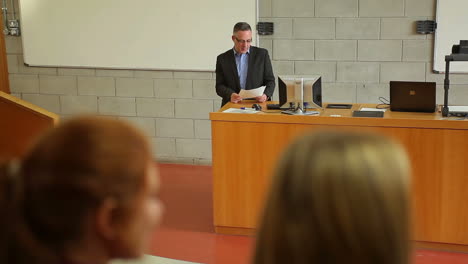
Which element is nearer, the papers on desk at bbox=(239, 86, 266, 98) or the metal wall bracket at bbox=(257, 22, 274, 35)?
the papers on desk at bbox=(239, 86, 266, 98)

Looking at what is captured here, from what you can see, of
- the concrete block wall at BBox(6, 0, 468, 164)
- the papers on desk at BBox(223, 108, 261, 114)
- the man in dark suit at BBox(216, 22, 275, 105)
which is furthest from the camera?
the concrete block wall at BBox(6, 0, 468, 164)

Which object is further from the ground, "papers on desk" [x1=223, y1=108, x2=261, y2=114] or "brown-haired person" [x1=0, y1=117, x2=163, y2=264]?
"brown-haired person" [x1=0, y1=117, x2=163, y2=264]

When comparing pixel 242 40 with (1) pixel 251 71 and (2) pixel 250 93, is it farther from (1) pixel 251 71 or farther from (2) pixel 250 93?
(2) pixel 250 93

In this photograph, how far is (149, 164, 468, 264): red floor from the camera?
13.0ft

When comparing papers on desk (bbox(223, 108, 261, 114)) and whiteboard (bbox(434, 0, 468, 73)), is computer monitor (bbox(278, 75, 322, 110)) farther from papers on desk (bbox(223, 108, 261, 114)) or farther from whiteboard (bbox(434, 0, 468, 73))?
whiteboard (bbox(434, 0, 468, 73))

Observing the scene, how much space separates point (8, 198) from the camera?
887mm

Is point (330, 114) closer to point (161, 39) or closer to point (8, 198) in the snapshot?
point (161, 39)

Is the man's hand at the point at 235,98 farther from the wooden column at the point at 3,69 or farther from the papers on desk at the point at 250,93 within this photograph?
the wooden column at the point at 3,69

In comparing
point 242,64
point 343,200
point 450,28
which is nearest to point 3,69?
point 242,64

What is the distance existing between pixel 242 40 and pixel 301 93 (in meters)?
0.97

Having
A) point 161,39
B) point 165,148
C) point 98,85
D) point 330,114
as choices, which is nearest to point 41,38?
point 98,85

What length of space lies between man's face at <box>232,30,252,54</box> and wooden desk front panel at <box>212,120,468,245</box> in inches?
42.8

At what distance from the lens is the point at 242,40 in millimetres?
5000

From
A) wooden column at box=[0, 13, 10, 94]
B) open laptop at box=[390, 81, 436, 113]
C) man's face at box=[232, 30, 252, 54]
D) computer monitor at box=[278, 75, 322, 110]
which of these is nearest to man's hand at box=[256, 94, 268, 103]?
computer monitor at box=[278, 75, 322, 110]
